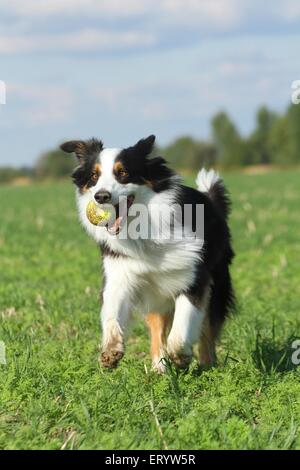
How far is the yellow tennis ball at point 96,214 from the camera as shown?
4758mm

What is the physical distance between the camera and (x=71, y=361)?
486cm

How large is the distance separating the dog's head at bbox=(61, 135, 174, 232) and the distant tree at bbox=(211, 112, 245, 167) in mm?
79750

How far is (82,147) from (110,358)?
1490mm

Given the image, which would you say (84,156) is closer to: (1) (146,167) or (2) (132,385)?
(1) (146,167)

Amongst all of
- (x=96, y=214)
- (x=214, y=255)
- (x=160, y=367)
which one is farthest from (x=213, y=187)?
(x=160, y=367)

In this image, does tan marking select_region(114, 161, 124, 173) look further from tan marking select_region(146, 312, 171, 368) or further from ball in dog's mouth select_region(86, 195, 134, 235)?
tan marking select_region(146, 312, 171, 368)

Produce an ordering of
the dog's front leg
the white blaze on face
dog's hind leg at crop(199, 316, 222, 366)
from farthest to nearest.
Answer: dog's hind leg at crop(199, 316, 222, 366) < the dog's front leg < the white blaze on face

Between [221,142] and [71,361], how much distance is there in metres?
88.2

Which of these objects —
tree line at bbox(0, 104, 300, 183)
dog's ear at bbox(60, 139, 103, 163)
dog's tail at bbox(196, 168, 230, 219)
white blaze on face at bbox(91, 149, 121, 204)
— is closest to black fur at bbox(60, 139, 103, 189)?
dog's ear at bbox(60, 139, 103, 163)

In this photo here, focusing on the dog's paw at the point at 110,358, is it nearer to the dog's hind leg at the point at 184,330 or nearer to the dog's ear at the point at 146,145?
the dog's hind leg at the point at 184,330

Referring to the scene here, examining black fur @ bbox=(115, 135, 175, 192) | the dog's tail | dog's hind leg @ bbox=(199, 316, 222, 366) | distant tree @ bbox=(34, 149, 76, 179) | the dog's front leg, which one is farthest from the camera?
distant tree @ bbox=(34, 149, 76, 179)

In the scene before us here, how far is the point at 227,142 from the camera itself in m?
89.6

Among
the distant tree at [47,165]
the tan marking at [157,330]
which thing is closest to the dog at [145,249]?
the tan marking at [157,330]

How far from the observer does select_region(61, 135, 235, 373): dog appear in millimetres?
4754
